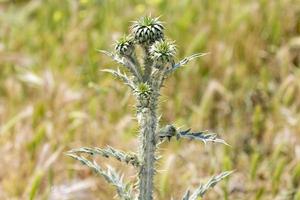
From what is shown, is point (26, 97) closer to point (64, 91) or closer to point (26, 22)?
point (64, 91)

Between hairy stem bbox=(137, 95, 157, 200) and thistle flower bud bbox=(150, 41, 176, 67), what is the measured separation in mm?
96

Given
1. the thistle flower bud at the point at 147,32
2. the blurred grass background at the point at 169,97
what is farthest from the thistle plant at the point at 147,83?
the blurred grass background at the point at 169,97

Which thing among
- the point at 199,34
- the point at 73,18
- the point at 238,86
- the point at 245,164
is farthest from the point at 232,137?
the point at 73,18

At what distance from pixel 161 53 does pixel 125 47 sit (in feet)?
0.30

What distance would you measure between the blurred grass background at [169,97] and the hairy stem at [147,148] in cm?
80

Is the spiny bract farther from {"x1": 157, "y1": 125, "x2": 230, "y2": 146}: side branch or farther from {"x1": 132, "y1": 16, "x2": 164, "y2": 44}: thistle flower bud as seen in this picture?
{"x1": 157, "y1": 125, "x2": 230, "y2": 146}: side branch

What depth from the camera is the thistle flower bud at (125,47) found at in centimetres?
159

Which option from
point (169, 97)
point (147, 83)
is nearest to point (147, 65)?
point (147, 83)

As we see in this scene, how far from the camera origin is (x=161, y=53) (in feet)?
5.08

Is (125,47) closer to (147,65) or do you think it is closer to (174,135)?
(147,65)

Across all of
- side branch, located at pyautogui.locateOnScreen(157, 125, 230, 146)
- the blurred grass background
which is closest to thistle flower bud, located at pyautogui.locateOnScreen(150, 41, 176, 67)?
side branch, located at pyautogui.locateOnScreen(157, 125, 230, 146)

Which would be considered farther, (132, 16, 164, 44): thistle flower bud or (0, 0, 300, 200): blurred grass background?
(0, 0, 300, 200): blurred grass background

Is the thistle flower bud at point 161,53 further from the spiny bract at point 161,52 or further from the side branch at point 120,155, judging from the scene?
the side branch at point 120,155

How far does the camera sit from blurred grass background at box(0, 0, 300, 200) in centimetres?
281
